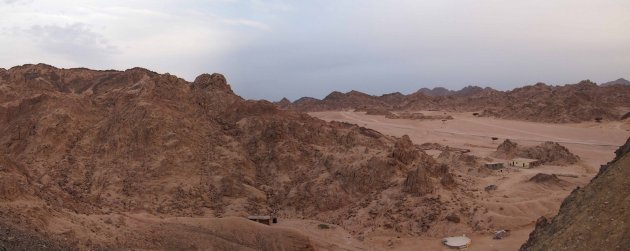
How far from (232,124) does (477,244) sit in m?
14.4

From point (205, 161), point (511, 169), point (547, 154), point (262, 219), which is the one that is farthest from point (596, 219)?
point (547, 154)

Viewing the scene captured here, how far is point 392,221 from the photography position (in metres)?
20.8

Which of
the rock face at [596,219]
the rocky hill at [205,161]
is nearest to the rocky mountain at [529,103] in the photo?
the rocky hill at [205,161]

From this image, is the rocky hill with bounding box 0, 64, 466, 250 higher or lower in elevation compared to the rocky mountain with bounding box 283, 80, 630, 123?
lower

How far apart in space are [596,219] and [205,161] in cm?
1726

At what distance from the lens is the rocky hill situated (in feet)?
70.3

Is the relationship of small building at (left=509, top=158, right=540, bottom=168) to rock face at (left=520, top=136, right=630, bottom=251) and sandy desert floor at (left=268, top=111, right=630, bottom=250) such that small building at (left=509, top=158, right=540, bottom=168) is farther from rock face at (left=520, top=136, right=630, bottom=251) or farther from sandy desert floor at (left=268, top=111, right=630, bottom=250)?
rock face at (left=520, top=136, right=630, bottom=251)

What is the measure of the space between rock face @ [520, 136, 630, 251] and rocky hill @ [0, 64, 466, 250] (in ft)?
24.5

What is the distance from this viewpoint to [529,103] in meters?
64.4

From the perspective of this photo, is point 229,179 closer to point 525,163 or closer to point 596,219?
point 596,219

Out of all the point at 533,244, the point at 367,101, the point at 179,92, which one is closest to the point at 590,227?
the point at 533,244

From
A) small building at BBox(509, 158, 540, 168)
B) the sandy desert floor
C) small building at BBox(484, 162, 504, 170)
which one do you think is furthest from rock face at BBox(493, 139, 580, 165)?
small building at BBox(484, 162, 504, 170)

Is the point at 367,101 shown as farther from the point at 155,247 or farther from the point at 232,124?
the point at 155,247

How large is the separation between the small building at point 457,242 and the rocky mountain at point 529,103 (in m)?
42.1
